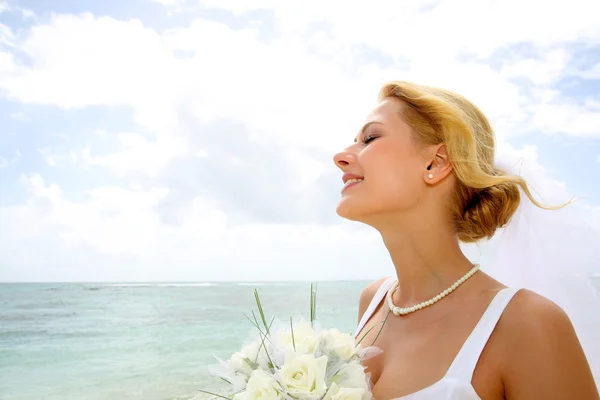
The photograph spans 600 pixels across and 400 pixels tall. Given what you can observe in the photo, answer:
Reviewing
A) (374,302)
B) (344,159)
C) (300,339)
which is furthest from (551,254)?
(300,339)

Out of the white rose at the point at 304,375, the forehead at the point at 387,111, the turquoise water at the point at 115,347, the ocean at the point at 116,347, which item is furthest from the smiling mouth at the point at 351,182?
the turquoise water at the point at 115,347

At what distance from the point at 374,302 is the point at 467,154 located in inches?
36.9

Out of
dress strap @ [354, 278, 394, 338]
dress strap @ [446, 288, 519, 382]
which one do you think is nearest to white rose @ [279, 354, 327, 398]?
dress strap @ [446, 288, 519, 382]

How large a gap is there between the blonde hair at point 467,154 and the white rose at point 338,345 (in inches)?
34.6

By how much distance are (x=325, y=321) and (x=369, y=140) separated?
21179 millimetres

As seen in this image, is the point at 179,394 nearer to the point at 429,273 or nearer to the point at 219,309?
the point at 429,273

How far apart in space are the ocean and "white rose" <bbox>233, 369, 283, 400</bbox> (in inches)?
127

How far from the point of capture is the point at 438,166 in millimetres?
2559

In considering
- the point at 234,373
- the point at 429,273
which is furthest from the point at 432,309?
the point at 234,373

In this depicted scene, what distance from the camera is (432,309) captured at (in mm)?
2443

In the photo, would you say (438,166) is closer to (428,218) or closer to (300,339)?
(428,218)

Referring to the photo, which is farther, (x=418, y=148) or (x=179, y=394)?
(x=179, y=394)

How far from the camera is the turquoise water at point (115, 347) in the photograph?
12.0 m

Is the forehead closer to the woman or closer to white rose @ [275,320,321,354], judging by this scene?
the woman
